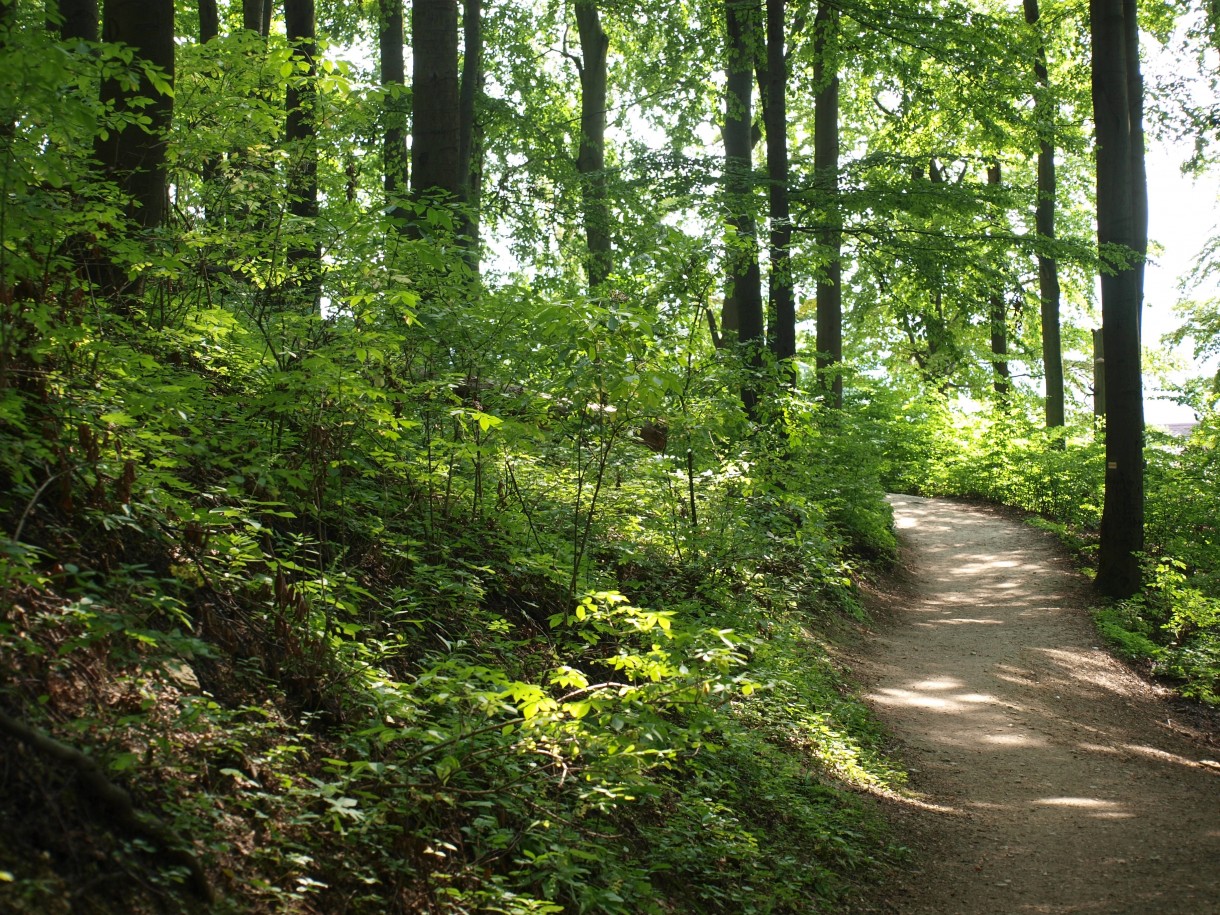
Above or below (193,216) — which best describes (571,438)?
below

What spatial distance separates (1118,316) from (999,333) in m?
1.88

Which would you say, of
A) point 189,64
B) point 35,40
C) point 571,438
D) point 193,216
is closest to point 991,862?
point 571,438

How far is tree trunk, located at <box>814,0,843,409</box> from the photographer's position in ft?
45.3

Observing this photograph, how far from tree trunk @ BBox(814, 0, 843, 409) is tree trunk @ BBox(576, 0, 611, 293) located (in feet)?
11.1

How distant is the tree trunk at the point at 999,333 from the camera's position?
1441 centimetres

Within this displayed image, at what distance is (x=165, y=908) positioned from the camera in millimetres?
2674

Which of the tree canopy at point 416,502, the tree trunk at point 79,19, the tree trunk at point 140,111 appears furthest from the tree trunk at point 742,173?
the tree trunk at point 79,19

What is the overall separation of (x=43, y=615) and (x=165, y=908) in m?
1.23

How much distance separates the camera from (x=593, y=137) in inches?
699

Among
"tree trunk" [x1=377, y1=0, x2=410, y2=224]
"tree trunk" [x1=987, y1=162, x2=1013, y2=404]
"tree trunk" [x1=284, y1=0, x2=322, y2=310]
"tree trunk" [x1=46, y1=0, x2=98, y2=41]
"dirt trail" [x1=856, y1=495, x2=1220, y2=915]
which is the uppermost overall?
"tree trunk" [x1=377, y1=0, x2=410, y2=224]

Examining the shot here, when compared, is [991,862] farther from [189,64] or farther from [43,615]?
[189,64]

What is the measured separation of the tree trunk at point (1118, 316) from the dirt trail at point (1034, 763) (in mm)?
995

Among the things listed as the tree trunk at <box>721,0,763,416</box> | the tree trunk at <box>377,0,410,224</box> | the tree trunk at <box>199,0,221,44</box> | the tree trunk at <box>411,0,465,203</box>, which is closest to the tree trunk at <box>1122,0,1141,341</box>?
the tree trunk at <box>721,0,763,416</box>

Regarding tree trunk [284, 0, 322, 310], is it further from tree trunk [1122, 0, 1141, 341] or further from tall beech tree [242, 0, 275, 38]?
tree trunk [1122, 0, 1141, 341]
